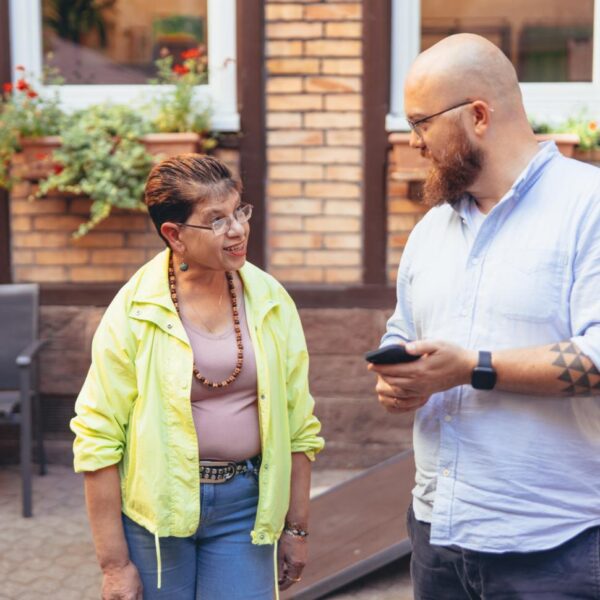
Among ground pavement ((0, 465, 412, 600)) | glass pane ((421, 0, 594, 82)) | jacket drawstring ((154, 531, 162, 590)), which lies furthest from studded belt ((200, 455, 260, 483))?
glass pane ((421, 0, 594, 82))

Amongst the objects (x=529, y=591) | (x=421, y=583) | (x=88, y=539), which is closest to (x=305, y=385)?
(x=421, y=583)

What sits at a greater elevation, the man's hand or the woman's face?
the woman's face

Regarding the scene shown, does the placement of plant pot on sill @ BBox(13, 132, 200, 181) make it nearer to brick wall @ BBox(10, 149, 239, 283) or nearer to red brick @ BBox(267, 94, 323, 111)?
brick wall @ BBox(10, 149, 239, 283)

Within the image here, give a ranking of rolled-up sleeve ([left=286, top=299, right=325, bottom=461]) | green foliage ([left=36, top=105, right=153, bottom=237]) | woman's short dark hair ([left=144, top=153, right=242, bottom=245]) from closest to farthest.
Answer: woman's short dark hair ([left=144, top=153, right=242, bottom=245])
rolled-up sleeve ([left=286, top=299, right=325, bottom=461])
green foliage ([left=36, top=105, right=153, bottom=237])

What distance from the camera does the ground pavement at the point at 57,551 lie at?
446 cm

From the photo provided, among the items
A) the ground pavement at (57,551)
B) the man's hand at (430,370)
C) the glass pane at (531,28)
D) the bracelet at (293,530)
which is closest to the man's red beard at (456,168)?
the man's hand at (430,370)

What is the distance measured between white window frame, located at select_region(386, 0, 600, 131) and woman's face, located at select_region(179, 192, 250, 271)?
3296mm

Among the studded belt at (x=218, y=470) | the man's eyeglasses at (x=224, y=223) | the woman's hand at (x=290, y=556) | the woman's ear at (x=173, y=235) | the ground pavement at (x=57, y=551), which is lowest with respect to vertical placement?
the ground pavement at (x=57, y=551)

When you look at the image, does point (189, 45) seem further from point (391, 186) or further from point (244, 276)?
point (244, 276)

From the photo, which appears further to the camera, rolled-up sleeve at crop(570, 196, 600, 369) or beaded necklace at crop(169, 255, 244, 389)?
beaded necklace at crop(169, 255, 244, 389)

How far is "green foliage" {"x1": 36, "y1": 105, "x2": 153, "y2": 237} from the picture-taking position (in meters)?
5.68

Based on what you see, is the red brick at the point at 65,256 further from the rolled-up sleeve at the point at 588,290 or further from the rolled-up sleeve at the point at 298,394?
the rolled-up sleeve at the point at 588,290

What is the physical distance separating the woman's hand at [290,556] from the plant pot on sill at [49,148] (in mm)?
3300

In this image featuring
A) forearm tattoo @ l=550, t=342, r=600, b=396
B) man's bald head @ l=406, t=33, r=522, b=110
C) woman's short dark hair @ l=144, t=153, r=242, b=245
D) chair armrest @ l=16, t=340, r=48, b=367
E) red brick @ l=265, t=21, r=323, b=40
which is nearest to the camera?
forearm tattoo @ l=550, t=342, r=600, b=396
